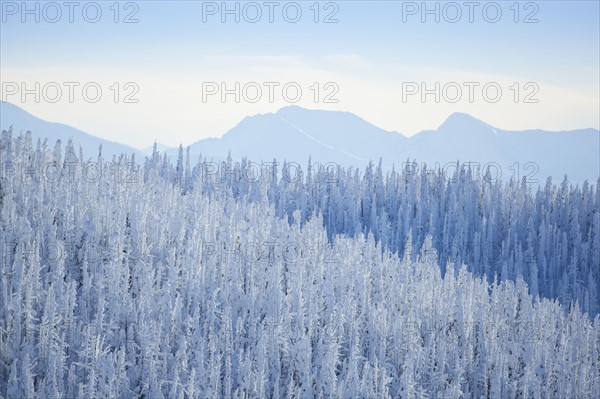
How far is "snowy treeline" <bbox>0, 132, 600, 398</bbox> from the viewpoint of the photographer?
96.4 ft

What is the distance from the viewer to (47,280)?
33062 millimetres

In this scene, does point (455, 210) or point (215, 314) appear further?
point (455, 210)

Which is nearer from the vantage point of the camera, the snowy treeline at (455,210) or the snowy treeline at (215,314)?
the snowy treeline at (215,314)

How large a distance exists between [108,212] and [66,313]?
12169 millimetres

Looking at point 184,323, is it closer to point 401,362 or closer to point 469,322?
point 401,362

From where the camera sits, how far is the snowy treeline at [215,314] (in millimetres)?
29375

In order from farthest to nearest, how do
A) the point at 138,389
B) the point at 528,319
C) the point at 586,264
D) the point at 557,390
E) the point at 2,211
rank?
the point at 586,264
the point at 528,319
the point at 557,390
the point at 2,211
the point at 138,389

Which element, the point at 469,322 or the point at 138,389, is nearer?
the point at 138,389

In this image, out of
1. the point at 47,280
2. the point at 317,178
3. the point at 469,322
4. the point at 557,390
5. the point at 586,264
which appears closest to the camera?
the point at 47,280

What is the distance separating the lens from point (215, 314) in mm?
38844

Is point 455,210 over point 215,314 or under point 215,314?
over

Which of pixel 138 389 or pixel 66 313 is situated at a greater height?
pixel 66 313

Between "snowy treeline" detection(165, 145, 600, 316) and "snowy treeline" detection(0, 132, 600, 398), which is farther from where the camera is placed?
"snowy treeline" detection(165, 145, 600, 316)

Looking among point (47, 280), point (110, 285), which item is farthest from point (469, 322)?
point (47, 280)
